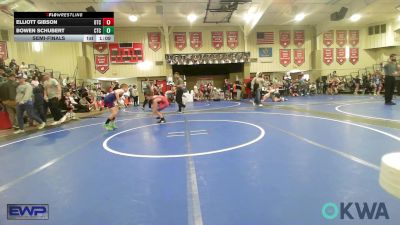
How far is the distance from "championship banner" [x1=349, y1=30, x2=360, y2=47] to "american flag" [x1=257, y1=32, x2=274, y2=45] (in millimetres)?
7544

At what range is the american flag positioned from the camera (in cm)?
2212

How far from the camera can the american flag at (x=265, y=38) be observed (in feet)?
72.6

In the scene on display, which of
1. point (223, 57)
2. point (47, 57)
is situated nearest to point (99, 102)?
point (47, 57)

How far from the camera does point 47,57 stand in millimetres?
19375

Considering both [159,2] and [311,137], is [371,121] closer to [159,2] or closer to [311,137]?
[311,137]

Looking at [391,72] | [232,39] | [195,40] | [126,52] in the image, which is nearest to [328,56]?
[232,39]

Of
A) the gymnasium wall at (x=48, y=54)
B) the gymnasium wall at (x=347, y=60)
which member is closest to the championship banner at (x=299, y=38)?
the gymnasium wall at (x=347, y=60)

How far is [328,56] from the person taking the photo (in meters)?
23.0

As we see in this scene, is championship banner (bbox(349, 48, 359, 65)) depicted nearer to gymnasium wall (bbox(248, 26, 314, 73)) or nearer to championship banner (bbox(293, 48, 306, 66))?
gymnasium wall (bbox(248, 26, 314, 73))

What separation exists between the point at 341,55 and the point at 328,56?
140 centimetres

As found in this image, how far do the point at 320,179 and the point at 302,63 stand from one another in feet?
71.8

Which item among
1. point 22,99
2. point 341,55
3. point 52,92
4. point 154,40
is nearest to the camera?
point 22,99

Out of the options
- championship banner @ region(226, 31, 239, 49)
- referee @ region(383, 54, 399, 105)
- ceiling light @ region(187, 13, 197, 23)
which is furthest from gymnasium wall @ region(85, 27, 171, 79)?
referee @ region(383, 54, 399, 105)

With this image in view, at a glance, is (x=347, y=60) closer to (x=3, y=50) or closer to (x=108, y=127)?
(x=108, y=127)
